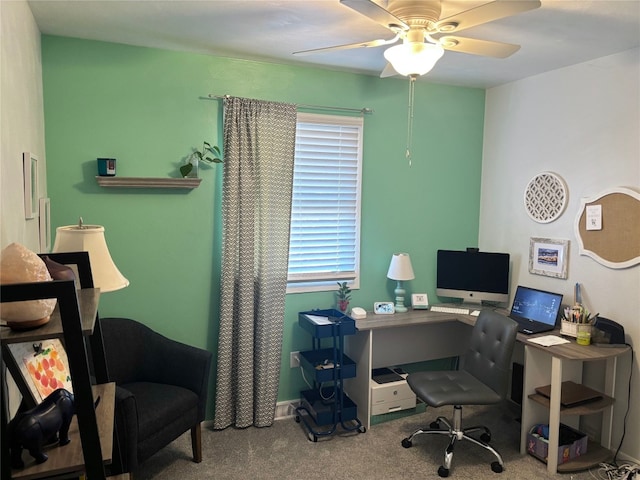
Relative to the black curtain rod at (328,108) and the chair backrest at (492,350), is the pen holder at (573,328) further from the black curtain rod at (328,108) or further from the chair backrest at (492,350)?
the black curtain rod at (328,108)

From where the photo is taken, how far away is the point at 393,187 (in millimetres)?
3758

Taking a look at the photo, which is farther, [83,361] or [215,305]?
[215,305]

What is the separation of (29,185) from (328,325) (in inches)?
76.2

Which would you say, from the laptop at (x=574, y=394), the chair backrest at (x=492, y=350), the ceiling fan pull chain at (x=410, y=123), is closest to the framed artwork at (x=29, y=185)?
the ceiling fan pull chain at (x=410, y=123)

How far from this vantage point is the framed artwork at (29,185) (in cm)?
195

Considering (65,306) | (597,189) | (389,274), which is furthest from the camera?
(389,274)

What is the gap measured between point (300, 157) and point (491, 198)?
1695mm

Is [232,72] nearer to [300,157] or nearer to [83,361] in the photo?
[300,157]

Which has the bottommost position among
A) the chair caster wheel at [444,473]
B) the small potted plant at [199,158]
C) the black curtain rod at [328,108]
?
the chair caster wheel at [444,473]

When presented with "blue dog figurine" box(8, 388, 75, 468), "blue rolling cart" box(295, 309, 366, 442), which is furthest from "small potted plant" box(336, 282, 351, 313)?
"blue dog figurine" box(8, 388, 75, 468)

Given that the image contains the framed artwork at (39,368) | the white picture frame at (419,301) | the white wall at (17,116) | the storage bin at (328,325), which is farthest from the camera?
the white picture frame at (419,301)

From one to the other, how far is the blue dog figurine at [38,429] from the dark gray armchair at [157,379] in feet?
3.97

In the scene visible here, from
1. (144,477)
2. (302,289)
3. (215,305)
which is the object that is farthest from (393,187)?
(144,477)

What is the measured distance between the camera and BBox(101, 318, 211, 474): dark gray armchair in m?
2.51
